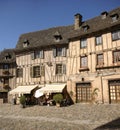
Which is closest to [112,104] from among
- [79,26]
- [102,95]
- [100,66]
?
[102,95]

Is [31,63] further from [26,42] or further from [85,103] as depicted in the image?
[85,103]

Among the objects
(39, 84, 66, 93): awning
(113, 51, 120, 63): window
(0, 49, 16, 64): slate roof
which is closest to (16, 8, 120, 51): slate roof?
(113, 51, 120, 63): window

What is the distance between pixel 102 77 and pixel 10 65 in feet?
53.2

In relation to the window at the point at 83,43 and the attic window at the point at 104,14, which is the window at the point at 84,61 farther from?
the attic window at the point at 104,14

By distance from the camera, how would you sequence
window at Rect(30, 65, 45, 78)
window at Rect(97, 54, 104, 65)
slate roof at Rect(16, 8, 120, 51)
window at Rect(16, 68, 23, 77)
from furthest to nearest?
window at Rect(16, 68, 23, 77)
window at Rect(30, 65, 45, 78)
slate roof at Rect(16, 8, 120, 51)
window at Rect(97, 54, 104, 65)

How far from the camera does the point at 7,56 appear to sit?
30469 mm

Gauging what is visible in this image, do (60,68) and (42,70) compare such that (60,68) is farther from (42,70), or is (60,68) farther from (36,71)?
(36,71)

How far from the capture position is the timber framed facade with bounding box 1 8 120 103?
743 inches

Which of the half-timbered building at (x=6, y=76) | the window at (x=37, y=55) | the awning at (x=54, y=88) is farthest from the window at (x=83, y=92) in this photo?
the half-timbered building at (x=6, y=76)

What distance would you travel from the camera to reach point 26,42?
27.0m

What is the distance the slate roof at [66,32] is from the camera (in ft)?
Result: 67.0

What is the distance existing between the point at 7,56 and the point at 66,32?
11339 millimetres

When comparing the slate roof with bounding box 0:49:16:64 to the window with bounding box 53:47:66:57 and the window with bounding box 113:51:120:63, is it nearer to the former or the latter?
the window with bounding box 53:47:66:57

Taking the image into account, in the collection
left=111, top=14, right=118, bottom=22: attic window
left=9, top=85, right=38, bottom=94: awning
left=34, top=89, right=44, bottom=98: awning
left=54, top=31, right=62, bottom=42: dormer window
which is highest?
left=111, top=14, right=118, bottom=22: attic window
